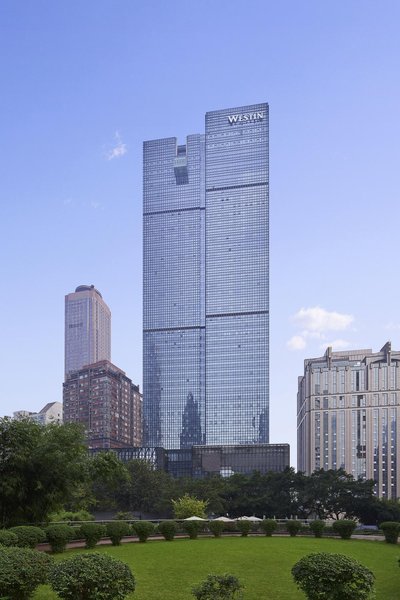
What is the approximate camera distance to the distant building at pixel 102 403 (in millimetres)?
138875

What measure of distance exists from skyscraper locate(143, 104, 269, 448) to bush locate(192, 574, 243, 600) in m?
109

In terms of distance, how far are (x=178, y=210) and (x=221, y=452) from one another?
5570 cm

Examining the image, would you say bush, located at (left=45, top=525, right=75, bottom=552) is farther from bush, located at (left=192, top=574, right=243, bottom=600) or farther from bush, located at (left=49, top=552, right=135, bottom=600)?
bush, located at (left=192, top=574, right=243, bottom=600)

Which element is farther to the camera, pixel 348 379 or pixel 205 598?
pixel 348 379

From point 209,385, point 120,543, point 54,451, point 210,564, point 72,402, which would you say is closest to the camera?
point 210,564

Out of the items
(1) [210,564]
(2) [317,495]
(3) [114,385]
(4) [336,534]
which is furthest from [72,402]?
(1) [210,564]

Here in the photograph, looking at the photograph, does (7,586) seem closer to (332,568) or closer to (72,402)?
(332,568)

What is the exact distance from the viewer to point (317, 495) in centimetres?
5212

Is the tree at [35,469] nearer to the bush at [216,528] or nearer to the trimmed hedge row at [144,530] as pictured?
the trimmed hedge row at [144,530]

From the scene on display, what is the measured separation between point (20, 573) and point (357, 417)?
10608 cm

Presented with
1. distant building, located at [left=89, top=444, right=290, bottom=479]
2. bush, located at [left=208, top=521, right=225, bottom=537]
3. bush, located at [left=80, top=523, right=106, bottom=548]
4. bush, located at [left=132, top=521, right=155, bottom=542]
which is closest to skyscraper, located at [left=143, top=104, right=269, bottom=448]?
distant building, located at [left=89, top=444, right=290, bottom=479]

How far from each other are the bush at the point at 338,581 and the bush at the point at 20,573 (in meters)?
4.39

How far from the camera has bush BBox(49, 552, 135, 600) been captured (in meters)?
9.01

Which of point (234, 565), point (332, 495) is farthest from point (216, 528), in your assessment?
point (332, 495)
